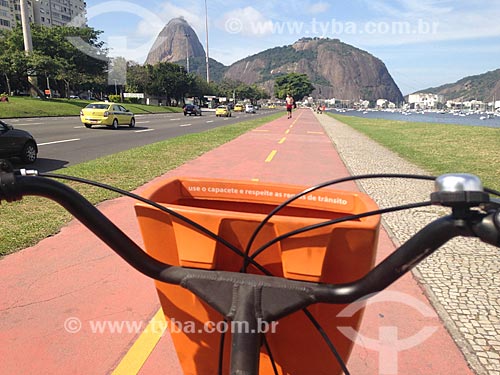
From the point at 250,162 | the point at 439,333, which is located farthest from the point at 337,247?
the point at 250,162

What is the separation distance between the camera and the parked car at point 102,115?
21516mm

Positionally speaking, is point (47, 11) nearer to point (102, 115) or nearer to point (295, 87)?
point (295, 87)

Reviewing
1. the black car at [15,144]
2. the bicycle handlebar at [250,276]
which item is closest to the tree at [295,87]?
the black car at [15,144]

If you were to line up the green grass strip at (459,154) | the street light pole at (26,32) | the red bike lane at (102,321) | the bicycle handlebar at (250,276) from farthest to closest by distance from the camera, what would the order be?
the street light pole at (26,32) < the green grass strip at (459,154) < the red bike lane at (102,321) < the bicycle handlebar at (250,276)

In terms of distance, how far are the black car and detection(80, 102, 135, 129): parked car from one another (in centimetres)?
1204

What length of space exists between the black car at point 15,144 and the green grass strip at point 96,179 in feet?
4.35

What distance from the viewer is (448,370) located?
8.27ft

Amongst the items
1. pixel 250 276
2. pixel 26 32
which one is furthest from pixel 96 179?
pixel 26 32

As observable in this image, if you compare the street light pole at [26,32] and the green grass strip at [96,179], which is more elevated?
the street light pole at [26,32]

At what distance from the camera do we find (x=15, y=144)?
30.8ft

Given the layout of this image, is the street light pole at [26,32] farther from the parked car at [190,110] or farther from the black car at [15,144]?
the black car at [15,144]

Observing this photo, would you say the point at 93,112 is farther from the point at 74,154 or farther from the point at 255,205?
the point at 255,205

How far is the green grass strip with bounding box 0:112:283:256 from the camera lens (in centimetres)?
479

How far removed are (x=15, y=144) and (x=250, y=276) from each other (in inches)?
394
